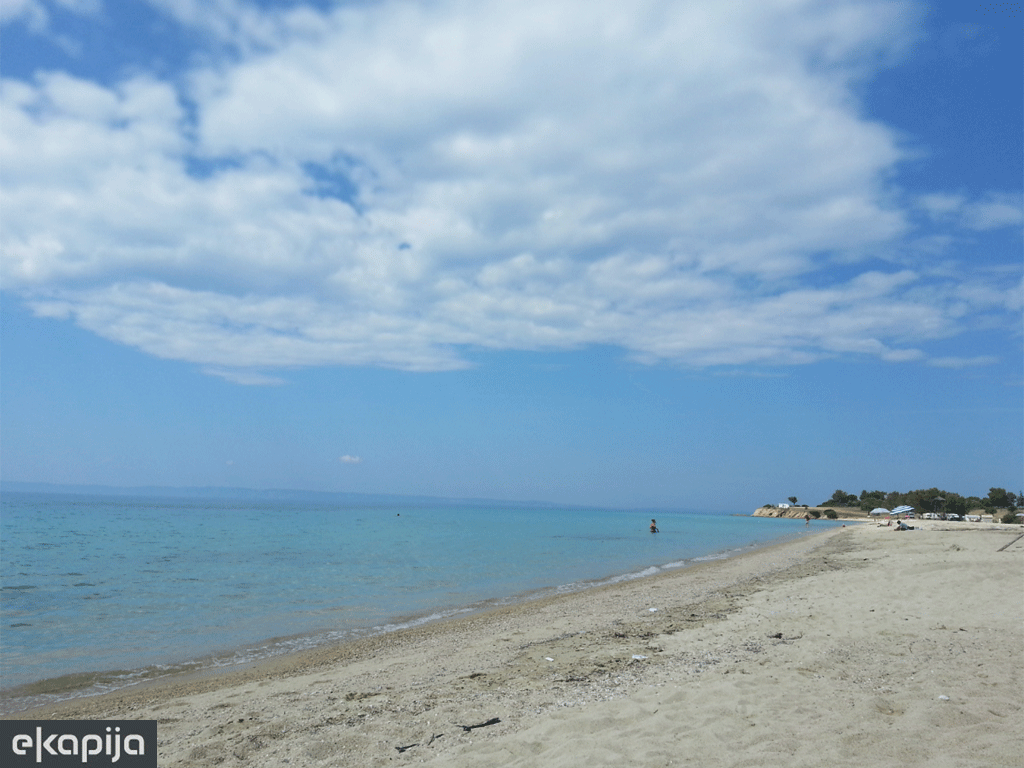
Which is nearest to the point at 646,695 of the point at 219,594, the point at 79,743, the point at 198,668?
the point at 79,743

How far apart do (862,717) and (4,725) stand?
9805 mm

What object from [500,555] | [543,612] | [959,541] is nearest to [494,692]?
[543,612]

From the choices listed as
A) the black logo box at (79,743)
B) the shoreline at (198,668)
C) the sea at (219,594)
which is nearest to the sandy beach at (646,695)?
the black logo box at (79,743)

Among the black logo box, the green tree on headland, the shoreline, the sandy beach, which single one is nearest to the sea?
the shoreline

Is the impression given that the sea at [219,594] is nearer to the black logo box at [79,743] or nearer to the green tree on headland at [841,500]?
the black logo box at [79,743]

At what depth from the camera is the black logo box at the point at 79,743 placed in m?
5.88

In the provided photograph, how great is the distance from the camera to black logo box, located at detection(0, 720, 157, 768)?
231 inches

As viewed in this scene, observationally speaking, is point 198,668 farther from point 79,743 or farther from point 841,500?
point 841,500

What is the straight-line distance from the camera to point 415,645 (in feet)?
37.3

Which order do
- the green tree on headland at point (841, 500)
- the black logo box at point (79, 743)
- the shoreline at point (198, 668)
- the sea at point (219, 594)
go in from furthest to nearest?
the green tree on headland at point (841, 500)
the sea at point (219, 594)
the shoreline at point (198, 668)
the black logo box at point (79, 743)

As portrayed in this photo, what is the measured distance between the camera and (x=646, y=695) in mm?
6535

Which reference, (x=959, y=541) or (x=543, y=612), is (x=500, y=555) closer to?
(x=543, y=612)

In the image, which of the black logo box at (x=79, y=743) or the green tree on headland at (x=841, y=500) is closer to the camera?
the black logo box at (x=79, y=743)

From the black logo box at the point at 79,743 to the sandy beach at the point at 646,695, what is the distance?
0.90 ft
